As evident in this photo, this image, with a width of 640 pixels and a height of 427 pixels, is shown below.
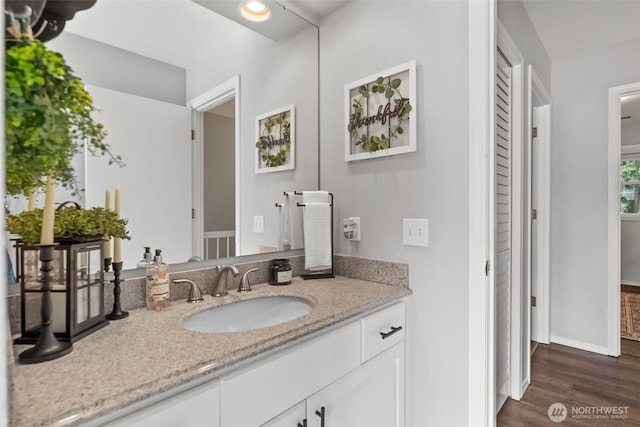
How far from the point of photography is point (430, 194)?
142 centimetres

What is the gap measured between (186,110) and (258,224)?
595 mm

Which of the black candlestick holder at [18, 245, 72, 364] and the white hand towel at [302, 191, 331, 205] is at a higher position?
the white hand towel at [302, 191, 331, 205]

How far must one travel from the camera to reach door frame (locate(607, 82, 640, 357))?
102 inches

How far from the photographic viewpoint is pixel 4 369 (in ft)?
1.40

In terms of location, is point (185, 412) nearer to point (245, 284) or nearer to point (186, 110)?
point (245, 284)

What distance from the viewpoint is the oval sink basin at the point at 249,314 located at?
1165 mm

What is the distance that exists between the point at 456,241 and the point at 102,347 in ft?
4.03

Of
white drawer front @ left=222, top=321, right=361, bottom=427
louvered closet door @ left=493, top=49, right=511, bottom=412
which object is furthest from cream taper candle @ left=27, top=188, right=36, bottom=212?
louvered closet door @ left=493, top=49, right=511, bottom=412

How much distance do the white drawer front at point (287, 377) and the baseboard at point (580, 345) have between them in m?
2.66

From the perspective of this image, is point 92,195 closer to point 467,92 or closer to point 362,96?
point 362,96

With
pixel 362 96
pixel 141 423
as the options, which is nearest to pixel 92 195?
pixel 141 423

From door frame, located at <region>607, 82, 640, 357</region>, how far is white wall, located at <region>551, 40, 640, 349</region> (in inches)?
1.6

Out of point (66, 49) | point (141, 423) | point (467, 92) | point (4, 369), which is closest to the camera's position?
point (4, 369)

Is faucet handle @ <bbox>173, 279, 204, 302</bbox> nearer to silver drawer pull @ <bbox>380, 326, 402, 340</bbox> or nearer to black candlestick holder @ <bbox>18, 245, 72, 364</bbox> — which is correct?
black candlestick holder @ <bbox>18, 245, 72, 364</bbox>
